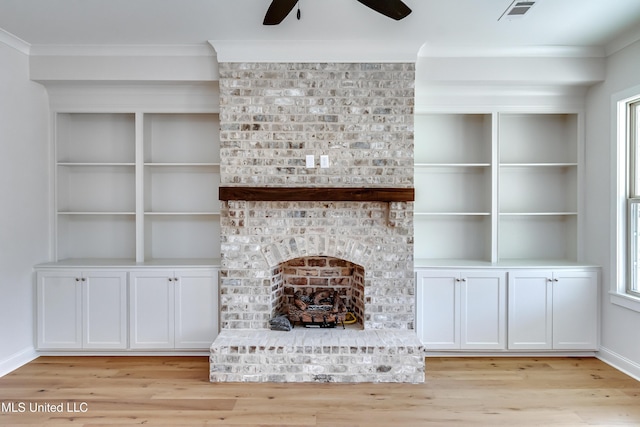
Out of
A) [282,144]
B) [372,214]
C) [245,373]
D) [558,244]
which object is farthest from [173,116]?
[558,244]

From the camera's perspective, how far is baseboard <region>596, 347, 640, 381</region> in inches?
133

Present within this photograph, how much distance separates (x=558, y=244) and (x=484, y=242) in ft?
2.63

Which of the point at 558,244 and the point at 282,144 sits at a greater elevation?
the point at 282,144

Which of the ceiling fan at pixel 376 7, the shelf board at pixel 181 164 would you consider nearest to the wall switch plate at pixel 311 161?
the shelf board at pixel 181 164

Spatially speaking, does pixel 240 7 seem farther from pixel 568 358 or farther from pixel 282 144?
pixel 568 358

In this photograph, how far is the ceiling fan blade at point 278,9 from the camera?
7.41 feet

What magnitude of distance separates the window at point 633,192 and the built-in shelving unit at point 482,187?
2.56 ft

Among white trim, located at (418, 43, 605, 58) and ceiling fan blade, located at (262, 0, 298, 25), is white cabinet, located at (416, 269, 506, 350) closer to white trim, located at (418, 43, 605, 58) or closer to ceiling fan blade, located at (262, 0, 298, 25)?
white trim, located at (418, 43, 605, 58)

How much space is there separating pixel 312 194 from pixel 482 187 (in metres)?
1.96

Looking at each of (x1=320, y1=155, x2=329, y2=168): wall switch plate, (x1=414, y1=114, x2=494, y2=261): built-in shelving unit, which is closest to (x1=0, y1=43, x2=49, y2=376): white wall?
(x1=320, y1=155, x2=329, y2=168): wall switch plate

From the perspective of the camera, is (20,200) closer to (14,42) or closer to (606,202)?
(14,42)

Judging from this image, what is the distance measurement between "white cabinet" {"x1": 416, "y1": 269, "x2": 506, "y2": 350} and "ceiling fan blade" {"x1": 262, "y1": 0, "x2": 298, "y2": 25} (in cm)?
248

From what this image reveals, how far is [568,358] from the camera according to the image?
12.5ft

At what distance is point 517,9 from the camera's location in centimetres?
300
